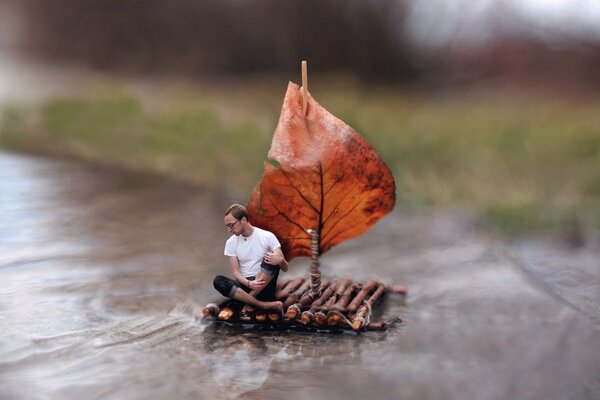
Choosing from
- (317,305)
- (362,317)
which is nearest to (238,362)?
(317,305)

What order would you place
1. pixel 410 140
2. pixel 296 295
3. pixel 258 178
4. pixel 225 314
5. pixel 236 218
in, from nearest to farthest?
pixel 236 218
pixel 225 314
pixel 296 295
pixel 410 140
pixel 258 178

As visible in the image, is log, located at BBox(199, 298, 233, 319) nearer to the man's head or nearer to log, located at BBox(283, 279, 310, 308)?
log, located at BBox(283, 279, 310, 308)

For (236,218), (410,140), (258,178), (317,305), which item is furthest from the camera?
(258,178)

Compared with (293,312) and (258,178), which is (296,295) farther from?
(258,178)

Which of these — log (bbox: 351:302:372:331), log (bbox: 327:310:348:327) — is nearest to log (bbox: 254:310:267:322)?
log (bbox: 327:310:348:327)

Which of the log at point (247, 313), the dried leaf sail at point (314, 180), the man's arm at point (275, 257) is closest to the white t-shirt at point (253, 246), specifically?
the man's arm at point (275, 257)

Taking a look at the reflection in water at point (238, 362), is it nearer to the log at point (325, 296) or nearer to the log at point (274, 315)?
the log at point (274, 315)

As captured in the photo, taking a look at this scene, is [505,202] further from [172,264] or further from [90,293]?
[90,293]

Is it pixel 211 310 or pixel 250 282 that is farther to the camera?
pixel 211 310
